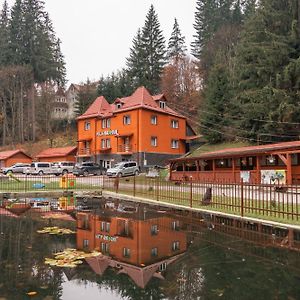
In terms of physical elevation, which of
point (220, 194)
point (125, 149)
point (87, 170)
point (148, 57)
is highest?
point (148, 57)

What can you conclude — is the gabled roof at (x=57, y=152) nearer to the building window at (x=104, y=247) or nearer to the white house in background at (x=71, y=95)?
the white house in background at (x=71, y=95)

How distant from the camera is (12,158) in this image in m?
59.0

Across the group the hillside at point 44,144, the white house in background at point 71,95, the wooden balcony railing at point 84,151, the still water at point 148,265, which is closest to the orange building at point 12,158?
the hillside at point 44,144

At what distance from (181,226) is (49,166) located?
42.4 metres

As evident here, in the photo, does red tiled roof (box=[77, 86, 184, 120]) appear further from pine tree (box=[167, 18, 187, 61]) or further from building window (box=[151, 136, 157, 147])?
pine tree (box=[167, 18, 187, 61])

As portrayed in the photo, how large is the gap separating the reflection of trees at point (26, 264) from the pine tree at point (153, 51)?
57780mm

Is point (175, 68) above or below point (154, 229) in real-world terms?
above

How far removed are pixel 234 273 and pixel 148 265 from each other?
1750 millimetres

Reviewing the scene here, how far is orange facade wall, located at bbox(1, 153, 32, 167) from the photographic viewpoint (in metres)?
58.5

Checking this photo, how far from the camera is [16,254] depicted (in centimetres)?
835

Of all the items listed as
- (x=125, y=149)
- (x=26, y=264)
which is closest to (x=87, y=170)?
(x=125, y=149)

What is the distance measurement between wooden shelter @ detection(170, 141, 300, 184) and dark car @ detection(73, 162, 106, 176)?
13686 millimetres

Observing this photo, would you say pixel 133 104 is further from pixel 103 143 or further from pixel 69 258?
pixel 69 258

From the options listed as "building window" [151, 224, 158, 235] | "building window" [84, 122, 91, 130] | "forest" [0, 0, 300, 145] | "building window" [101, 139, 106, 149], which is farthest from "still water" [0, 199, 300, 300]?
"building window" [84, 122, 91, 130]
